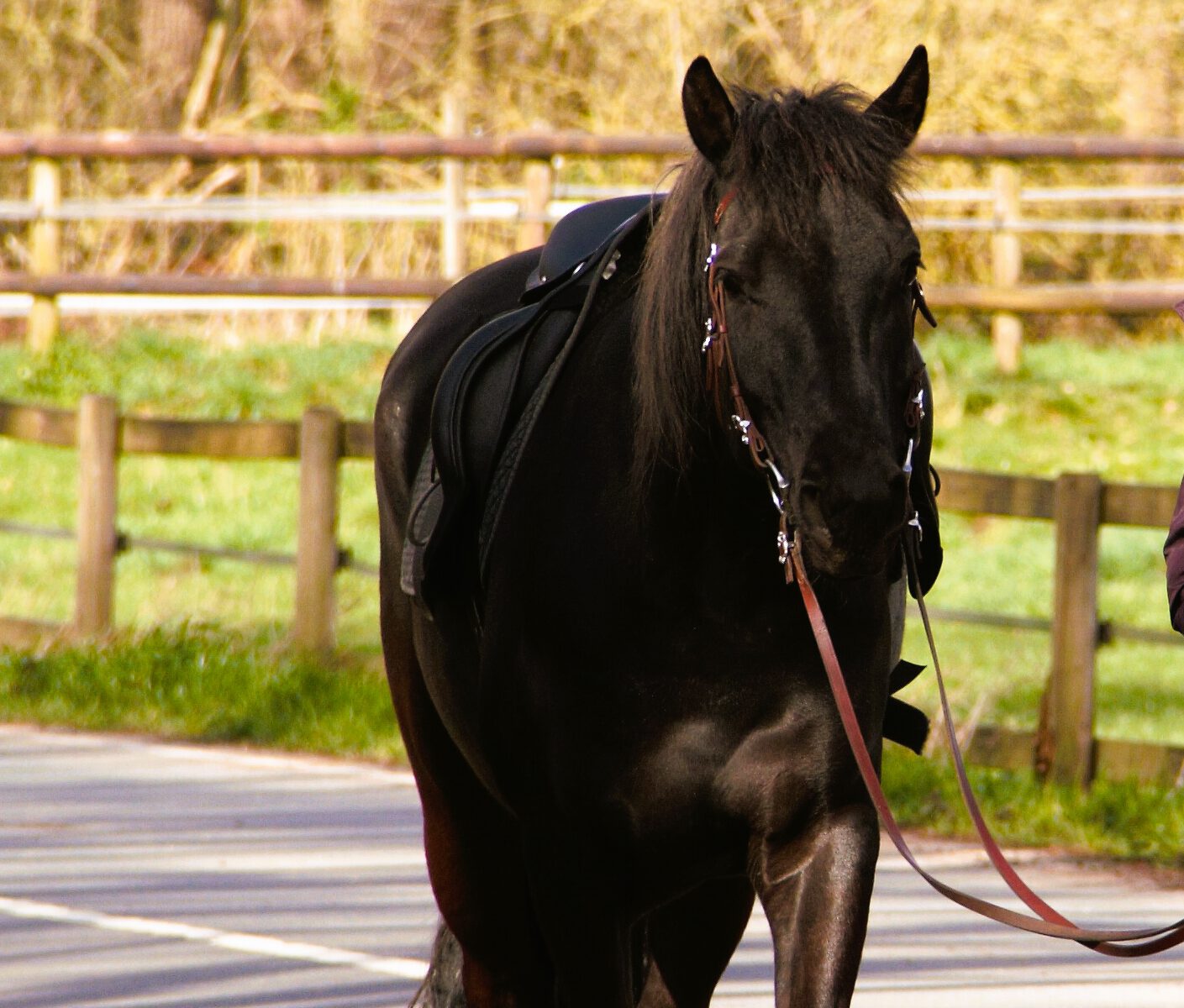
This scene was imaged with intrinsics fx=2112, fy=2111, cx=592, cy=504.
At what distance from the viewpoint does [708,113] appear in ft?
10.7

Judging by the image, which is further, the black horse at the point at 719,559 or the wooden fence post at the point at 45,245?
the wooden fence post at the point at 45,245

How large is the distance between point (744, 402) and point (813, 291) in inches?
7.9

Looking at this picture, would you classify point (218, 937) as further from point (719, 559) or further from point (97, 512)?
point (97, 512)

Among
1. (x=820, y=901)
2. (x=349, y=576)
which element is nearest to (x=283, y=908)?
(x=820, y=901)

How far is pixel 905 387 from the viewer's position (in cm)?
305

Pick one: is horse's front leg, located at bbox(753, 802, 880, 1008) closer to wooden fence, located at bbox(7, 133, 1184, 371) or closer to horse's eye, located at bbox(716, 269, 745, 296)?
horse's eye, located at bbox(716, 269, 745, 296)

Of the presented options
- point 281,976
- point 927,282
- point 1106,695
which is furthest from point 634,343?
point 927,282

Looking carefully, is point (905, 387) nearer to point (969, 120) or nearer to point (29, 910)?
point (29, 910)

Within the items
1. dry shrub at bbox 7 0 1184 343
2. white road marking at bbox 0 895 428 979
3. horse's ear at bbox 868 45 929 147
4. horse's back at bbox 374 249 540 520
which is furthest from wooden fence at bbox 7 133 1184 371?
horse's ear at bbox 868 45 929 147

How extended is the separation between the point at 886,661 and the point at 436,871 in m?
1.42

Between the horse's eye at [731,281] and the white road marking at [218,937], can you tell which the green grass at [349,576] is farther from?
the horse's eye at [731,281]

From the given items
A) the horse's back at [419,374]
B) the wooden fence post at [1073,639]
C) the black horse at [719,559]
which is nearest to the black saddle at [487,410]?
the black horse at [719,559]

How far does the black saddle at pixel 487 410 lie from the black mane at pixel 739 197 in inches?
14.5

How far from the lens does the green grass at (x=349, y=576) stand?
848 cm
